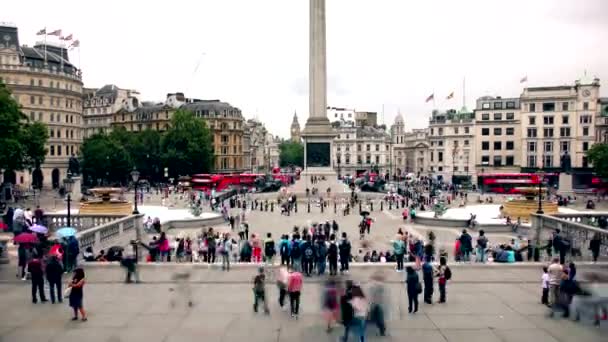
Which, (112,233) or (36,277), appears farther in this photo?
(112,233)

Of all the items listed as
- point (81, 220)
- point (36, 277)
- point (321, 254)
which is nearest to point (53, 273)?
point (36, 277)

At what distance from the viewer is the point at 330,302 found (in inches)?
529

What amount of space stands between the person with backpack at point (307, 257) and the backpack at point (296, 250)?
28 centimetres

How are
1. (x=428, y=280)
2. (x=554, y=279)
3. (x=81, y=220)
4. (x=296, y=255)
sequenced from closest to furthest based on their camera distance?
(x=554, y=279)
(x=428, y=280)
(x=296, y=255)
(x=81, y=220)

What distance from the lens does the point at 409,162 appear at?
516 ft

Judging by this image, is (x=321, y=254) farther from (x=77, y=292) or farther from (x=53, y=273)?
(x=53, y=273)

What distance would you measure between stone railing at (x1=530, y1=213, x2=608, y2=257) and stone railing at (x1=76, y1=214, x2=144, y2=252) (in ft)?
67.6

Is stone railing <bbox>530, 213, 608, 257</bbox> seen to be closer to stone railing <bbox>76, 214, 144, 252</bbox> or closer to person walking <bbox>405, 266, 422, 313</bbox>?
person walking <bbox>405, 266, 422, 313</bbox>

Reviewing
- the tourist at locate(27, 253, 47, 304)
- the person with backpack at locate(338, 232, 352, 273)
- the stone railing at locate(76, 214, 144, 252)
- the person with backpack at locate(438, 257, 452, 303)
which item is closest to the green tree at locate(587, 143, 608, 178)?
the stone railing at locate(76, 214, 144, 252)

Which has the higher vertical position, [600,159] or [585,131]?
[585,131]

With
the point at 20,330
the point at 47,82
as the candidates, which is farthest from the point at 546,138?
the point at 20,330

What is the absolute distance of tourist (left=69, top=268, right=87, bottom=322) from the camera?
551 inches

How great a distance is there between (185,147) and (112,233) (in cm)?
7601

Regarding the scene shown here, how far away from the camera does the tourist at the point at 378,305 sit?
13109mm
